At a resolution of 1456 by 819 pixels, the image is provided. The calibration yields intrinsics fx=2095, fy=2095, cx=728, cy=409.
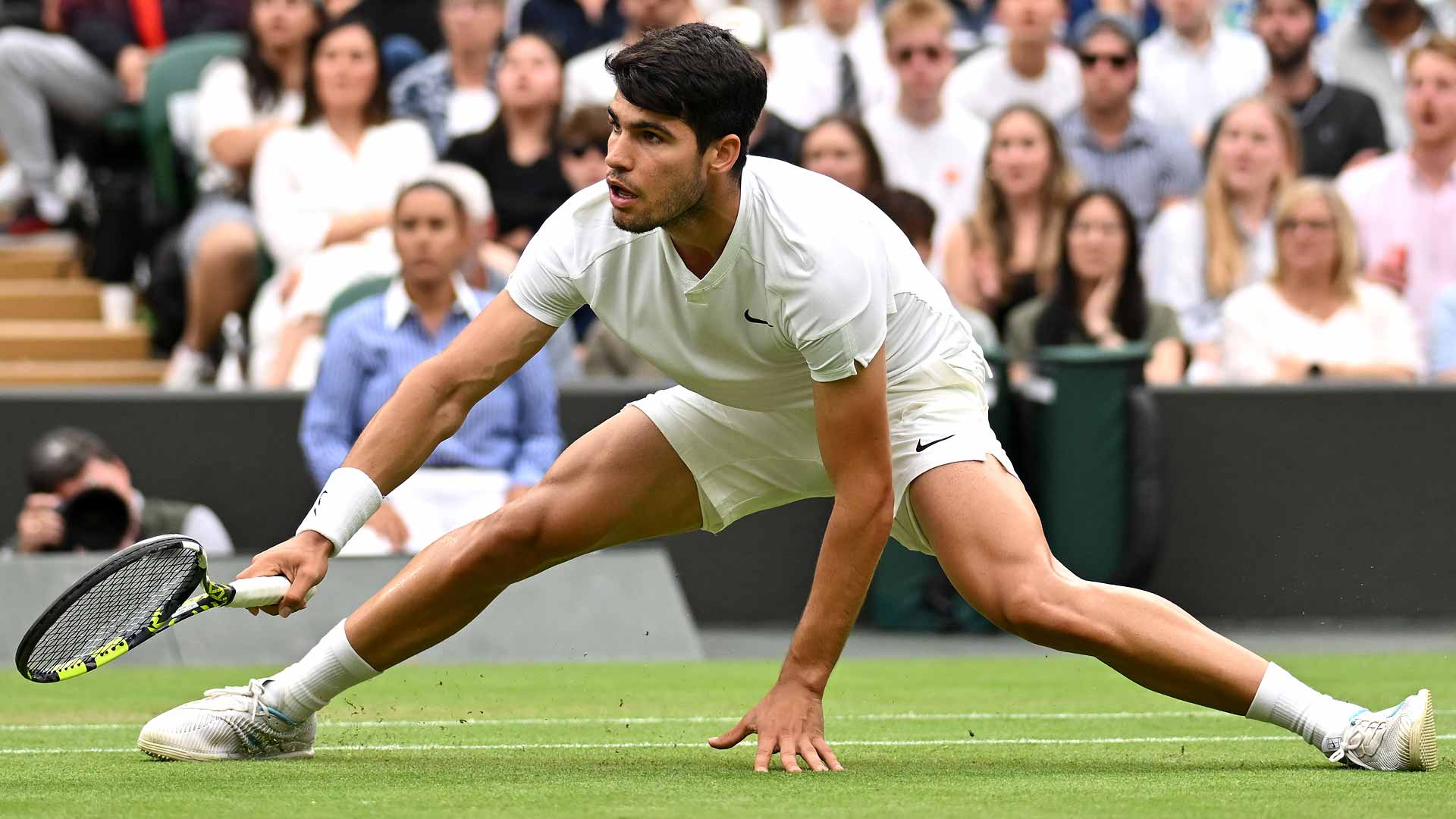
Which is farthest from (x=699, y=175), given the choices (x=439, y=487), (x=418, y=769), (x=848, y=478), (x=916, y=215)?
(x=916, y=215)

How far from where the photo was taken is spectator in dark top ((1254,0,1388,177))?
10.9 metres

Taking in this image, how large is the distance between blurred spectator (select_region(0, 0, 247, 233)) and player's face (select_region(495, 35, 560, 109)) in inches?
99.8

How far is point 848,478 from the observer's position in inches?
181

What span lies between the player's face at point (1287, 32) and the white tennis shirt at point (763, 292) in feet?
21.6

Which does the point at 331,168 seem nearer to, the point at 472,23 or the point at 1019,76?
the point at 472,23

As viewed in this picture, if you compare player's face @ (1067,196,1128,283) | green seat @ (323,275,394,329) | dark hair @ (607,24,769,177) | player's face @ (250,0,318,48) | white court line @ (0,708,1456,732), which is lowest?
white court line @ (0,708,1456,732)

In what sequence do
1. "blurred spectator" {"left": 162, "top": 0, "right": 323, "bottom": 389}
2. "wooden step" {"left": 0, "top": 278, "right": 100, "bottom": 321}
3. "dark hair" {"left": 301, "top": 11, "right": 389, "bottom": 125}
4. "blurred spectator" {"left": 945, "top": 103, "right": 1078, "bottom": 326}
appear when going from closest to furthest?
"blurred spectator" {"left": 945, "top": 103, "right": 1078, "bottom": 326} < "dark hair" {"left": 301, "top": 11, "right": 389, "bottom": 125} < "blurred spectator" {"left": 162, "top": 0, "right": 323, "bottom": 389} < "wooden step" {"left": 0, "top": 278, "right": 100, "bottom": 321}

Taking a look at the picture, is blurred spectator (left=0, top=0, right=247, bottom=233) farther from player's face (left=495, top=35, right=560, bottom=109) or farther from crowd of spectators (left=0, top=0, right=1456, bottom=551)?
player's face (left=495, top=35, right=560, bottom=109)

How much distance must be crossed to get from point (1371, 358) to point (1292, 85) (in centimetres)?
212

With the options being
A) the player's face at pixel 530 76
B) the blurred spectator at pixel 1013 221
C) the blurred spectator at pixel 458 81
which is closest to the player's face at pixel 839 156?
the blurred spectator at pixel 1013 221

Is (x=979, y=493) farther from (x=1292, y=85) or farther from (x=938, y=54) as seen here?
(x=1292, y=85)

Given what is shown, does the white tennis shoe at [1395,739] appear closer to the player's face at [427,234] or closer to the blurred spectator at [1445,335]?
the player's face at [427,234]

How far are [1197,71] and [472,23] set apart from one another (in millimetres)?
3871

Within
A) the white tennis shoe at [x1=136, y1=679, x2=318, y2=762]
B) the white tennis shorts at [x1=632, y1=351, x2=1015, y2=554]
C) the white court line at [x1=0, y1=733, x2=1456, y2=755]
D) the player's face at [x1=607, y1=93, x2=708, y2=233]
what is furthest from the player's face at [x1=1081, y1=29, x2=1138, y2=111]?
the white tennis shoe at [x1=136, y1=679, x2=318, y2=762]
